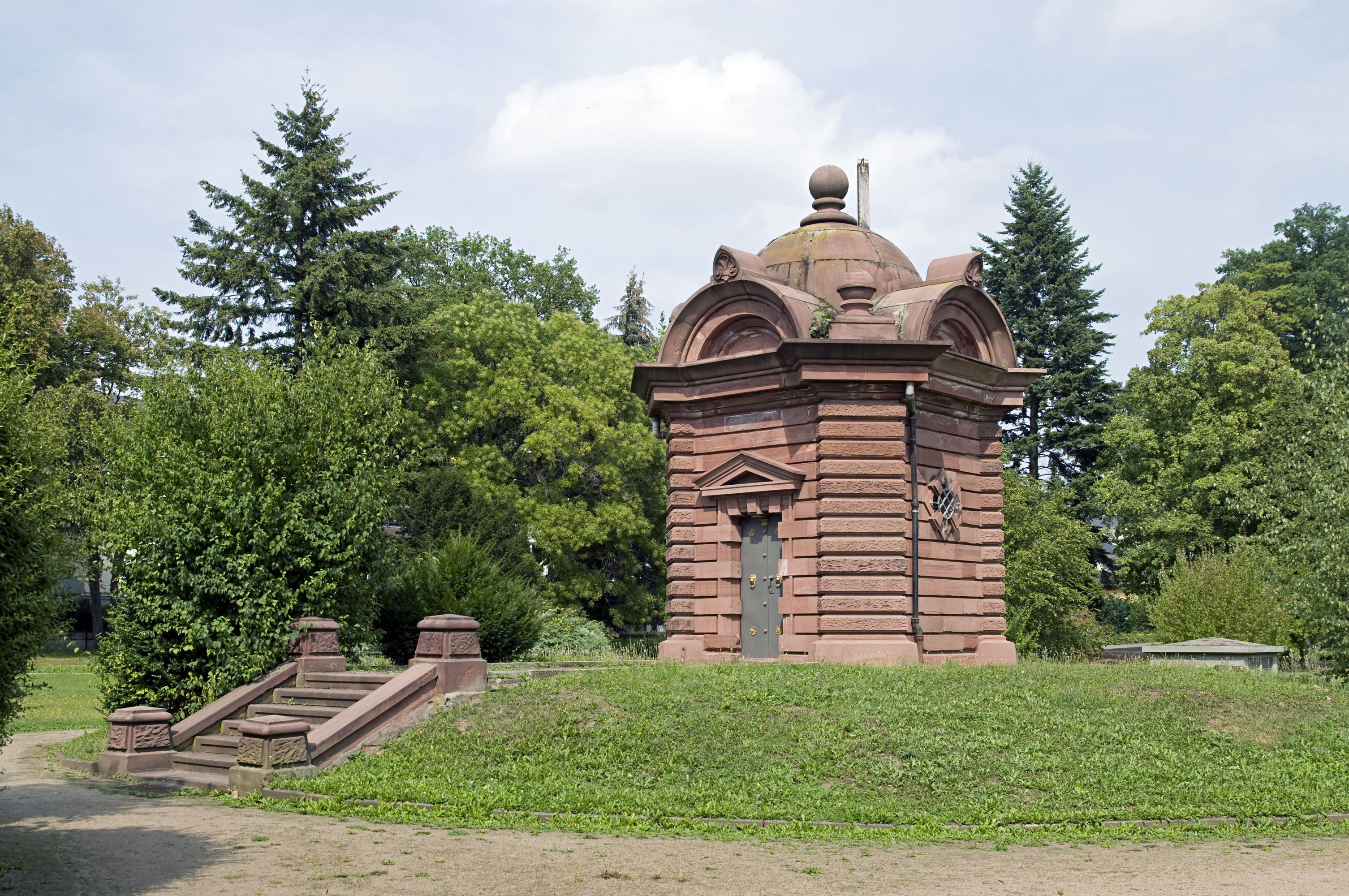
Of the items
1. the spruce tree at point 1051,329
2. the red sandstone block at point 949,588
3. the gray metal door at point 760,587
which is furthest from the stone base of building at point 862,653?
the spruce tree at point 1051,329

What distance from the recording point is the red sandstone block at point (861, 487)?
19.0 metres

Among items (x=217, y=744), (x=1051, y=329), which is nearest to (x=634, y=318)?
(x=1051, y=329)

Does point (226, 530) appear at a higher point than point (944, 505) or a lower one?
lower

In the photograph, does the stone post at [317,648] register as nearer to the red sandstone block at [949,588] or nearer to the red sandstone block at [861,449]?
the red sandstone block at [861,449]

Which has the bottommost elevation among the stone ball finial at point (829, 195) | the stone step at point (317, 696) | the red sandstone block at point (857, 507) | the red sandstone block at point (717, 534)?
the stone step at point (317, 696)

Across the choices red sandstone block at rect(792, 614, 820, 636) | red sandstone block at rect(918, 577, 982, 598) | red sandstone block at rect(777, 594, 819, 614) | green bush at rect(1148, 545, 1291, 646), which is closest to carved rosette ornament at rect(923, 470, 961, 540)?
red sandstone block at rect(918, 577, 982, 598)

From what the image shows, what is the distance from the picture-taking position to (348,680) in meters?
16.3

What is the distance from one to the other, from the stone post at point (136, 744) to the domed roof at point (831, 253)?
500 inches

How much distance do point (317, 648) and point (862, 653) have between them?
8.35 meters

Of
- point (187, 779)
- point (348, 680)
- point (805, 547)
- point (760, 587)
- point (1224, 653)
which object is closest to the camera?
point (187, 779)

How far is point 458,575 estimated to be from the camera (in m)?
21.5

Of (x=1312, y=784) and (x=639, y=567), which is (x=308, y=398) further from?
(x=639, y=567)

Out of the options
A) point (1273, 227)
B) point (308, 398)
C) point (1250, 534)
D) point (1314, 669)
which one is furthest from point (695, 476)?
point (1273, 227)

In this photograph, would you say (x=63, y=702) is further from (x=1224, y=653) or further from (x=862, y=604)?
(x=1224, y=653)
